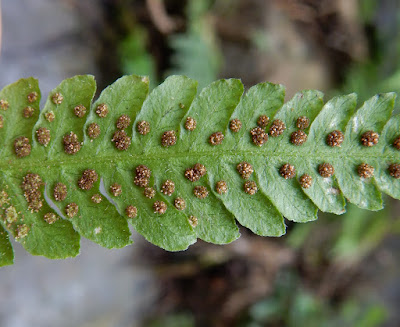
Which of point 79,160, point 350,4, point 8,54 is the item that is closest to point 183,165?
point 79,160

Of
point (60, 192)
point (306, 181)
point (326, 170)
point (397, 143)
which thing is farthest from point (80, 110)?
point (397, 143)

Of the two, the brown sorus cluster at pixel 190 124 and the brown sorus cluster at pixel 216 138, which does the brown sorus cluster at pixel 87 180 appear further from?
the brown sorus cluster at pixel 216 138

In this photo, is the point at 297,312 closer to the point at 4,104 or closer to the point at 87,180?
the point at 87,180

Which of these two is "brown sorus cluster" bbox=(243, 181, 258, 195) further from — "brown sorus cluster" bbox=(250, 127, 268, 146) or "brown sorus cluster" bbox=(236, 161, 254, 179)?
"brown sorus cluster" bbox=(250, 127, 268, 146)

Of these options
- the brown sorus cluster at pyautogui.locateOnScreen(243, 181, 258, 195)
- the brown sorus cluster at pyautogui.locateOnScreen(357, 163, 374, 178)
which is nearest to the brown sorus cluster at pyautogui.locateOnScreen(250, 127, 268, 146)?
the brown sorus cluster at pyautogui.locateOnScreen(243, 181, 258, 195)

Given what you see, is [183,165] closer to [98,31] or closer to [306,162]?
[306,162]


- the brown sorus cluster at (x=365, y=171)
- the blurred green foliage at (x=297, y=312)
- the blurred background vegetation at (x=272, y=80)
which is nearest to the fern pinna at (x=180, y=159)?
the brown sorus cluster at (x=365, y=171)
